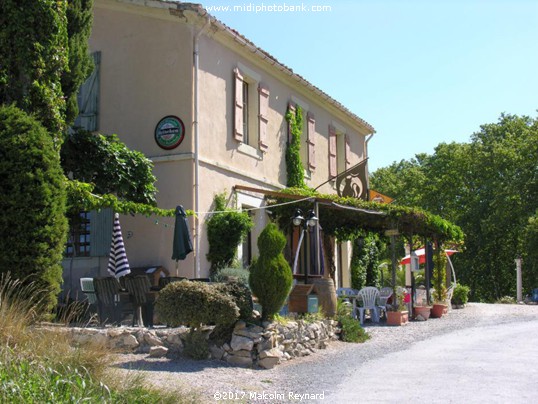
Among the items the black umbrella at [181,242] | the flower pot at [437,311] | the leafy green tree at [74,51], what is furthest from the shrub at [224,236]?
the flower pot at [437,311]

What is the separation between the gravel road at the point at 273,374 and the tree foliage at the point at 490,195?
21.9 metres

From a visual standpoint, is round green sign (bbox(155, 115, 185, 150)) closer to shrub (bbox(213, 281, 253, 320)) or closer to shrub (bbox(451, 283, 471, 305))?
shrub (bbox(213, 281, 253, 320))

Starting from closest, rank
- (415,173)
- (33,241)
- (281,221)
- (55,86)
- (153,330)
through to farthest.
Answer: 1. (33,241)
2. (153,330)
3. (55,86)
4. (281,221)
5. (415,173)

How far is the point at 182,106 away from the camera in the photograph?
13008 millimetres

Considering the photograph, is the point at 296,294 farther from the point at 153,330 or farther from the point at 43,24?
the point at 43,24

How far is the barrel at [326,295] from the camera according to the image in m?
11.8

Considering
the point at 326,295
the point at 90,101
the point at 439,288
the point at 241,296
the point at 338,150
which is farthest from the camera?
the point at 338,150

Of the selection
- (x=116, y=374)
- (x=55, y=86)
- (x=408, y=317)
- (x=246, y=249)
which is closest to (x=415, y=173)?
(x=408, y=317)

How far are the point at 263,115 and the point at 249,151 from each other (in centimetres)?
104

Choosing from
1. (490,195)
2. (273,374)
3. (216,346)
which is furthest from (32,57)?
(490,195)

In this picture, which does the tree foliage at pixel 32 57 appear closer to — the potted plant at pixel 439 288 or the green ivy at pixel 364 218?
the green ivy at pixel 364 218

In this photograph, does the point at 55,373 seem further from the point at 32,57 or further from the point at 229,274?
the point at 229,274

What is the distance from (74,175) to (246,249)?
4.10 m

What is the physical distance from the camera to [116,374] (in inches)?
229
